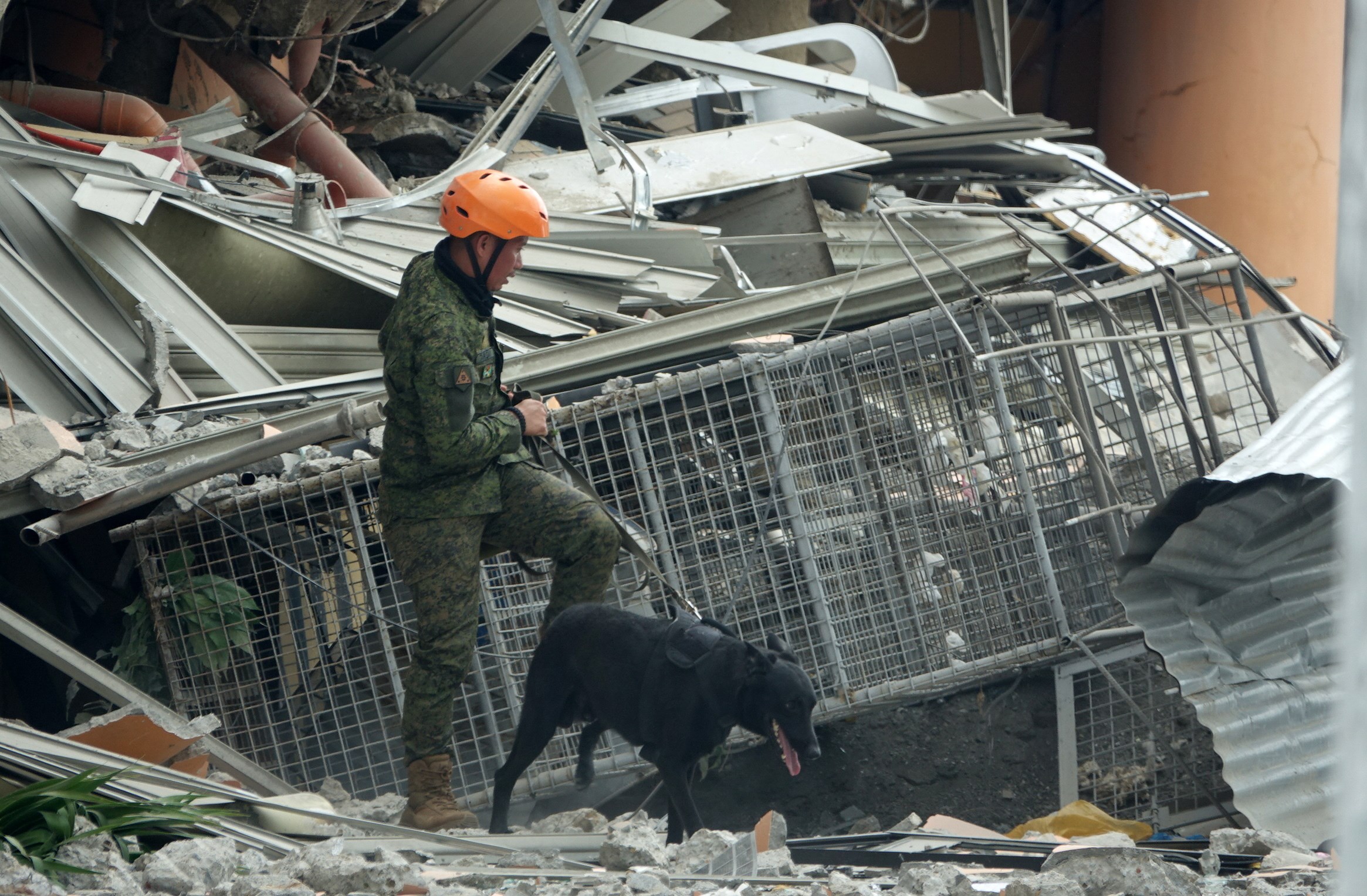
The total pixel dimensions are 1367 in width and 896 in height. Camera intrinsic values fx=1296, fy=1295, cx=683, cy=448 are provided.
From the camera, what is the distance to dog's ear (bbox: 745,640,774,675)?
345cm

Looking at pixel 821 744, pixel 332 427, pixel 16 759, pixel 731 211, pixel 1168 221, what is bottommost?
pixel 821 744

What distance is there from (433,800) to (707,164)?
4.24 m

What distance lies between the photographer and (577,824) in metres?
3.68

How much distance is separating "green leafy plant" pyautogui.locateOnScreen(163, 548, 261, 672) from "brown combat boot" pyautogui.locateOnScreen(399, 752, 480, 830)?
0.85 m

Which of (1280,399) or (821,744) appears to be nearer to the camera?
(821,744)

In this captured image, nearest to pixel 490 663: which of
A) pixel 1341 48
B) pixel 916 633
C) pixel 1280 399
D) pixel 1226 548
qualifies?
pixel 916 633

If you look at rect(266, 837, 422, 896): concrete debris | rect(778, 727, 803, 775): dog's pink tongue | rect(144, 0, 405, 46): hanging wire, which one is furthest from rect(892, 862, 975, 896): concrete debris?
rect(144, 0, 405, 46): hanging wire

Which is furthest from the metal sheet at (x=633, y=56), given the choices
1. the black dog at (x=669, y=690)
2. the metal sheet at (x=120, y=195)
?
the black dog at (x=669, y=690)

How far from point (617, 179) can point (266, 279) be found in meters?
2.05

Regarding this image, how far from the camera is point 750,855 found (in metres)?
3.04

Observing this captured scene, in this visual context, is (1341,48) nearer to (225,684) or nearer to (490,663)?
(490,663)

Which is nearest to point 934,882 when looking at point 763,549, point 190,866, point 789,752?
point 789,752

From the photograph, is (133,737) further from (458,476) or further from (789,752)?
(789,752)

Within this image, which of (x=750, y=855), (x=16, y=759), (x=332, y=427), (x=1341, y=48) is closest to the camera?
(x=16, y=759)
